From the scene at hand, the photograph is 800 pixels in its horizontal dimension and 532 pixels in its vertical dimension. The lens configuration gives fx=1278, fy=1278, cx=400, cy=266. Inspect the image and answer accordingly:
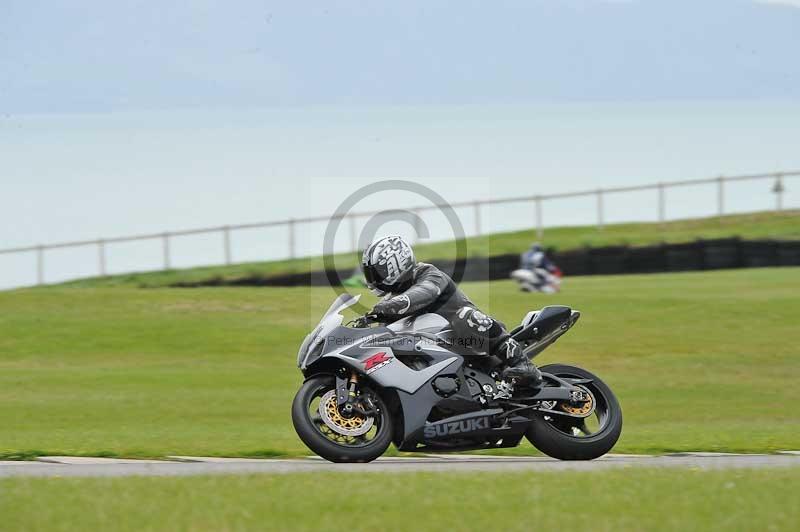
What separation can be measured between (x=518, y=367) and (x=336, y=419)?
1.65 m

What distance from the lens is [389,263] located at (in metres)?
10.2

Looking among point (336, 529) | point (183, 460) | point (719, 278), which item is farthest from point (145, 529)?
point (719, 278)

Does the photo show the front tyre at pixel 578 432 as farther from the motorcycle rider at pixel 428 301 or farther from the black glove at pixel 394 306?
the black glove at pixel 394 306

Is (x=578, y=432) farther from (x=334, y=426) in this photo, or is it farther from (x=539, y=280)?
(x=539, y=280)

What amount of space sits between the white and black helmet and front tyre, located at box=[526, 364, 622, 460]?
1625mm

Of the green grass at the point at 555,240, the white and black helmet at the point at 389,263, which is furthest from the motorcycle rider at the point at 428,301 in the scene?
the green grass at the point at 555,240

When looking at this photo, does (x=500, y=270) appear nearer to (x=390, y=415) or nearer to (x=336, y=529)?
(x=390, y=415)

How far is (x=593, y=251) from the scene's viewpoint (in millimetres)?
36125

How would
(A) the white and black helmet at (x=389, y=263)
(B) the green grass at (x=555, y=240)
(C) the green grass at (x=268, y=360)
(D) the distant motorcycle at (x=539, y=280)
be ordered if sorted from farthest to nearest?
1. (B) the green grass at (x=555, y=240)
2. (D) the distant motorcycle at (x=539, y=280)
3. (C) the green grass at (x=268, y=360)
4. (A) the white and black helmet at (x=389, y=263)

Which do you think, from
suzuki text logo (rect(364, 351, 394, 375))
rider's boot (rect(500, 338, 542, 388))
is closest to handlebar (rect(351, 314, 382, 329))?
suzuki text logo (rect(364, 351, 394, 375))

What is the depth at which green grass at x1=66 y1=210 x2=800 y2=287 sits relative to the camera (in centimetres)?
3816

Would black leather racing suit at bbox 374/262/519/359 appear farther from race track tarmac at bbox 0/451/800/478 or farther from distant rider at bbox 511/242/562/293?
distant rider at bbox 511/242/562/293

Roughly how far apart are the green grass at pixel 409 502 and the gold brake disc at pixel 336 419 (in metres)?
0.96

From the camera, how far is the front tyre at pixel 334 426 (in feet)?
31.4
